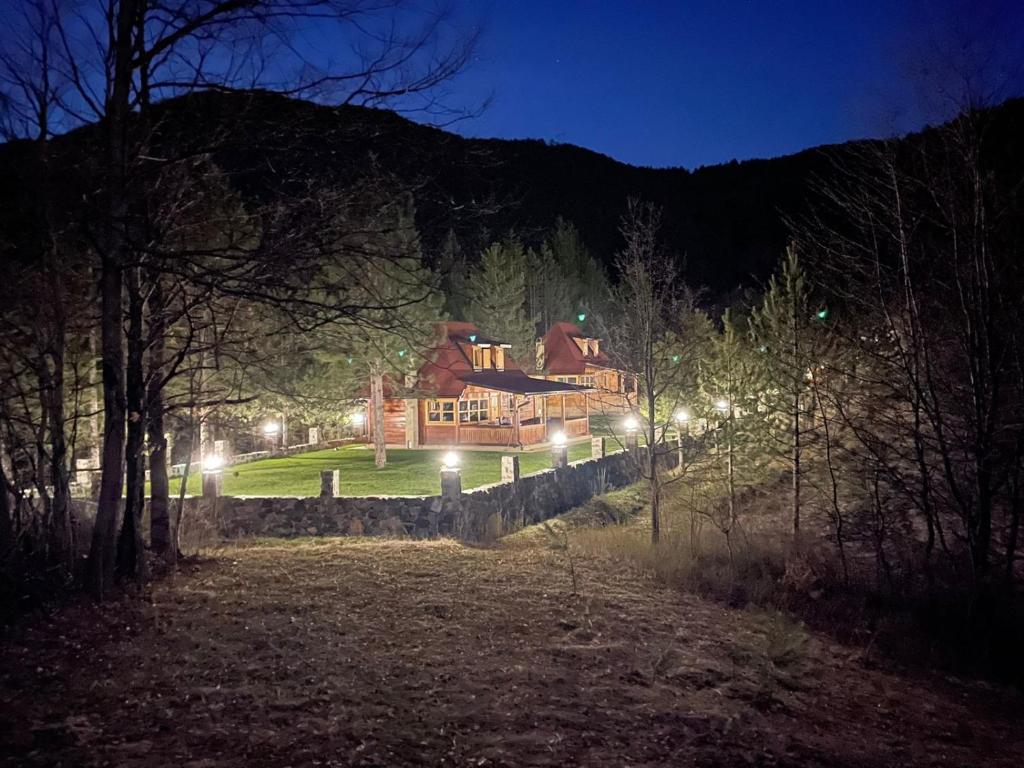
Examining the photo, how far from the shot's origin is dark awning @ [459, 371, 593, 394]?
29734 millimetres

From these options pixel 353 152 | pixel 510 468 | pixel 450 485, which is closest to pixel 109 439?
pixel 353 152

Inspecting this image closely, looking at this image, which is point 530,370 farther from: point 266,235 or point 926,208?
point 266,235

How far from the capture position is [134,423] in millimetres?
7277

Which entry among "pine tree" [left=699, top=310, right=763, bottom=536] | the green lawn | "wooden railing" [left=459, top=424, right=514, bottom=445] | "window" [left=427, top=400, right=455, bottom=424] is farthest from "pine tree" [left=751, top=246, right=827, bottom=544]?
"window" [left=427, top=400, right=455, bottom=424]

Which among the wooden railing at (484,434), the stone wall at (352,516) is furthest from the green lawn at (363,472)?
the stone wall at (352,516)

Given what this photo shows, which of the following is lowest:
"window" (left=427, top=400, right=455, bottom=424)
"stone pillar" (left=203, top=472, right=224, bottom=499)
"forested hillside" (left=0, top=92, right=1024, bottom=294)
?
"stone pillar" (left=203, top=472, right=224, bottom=499)

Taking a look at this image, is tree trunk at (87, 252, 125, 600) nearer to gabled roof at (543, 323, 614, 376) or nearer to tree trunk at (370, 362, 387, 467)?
tree trunk at (370, 362, 387, 467)

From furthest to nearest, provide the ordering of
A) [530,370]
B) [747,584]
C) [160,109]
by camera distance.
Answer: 1. [530,370]
2. [747,584]
3. [160,109]

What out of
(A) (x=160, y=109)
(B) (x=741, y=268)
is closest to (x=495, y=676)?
(A) (x=160, y=109)

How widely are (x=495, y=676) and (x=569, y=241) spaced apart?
229 feet

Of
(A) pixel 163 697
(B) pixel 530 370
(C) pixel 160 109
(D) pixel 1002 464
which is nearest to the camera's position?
(A) pixel 163 697

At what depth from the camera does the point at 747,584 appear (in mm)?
8688

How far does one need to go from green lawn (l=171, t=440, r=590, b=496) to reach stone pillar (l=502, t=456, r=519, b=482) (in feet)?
3.47

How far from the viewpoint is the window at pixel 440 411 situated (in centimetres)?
3109
